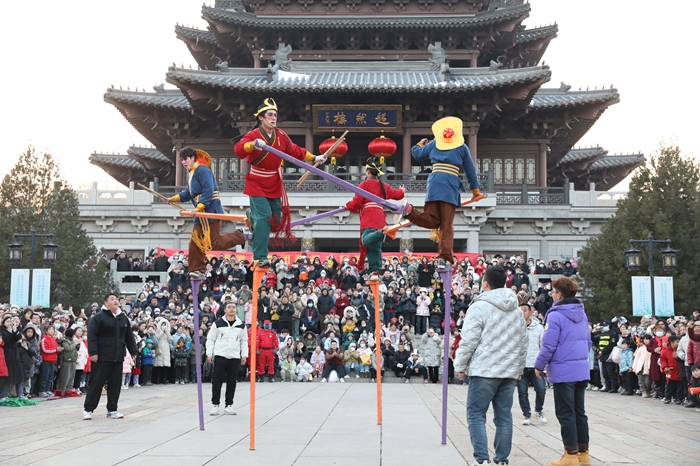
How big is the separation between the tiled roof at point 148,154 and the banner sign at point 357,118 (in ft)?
38.5

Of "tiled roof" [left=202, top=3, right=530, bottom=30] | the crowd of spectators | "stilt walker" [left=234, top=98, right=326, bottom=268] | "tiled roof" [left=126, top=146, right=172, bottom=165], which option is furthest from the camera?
"tiled roof" [left=126, top=146, right=172, bottom=165]

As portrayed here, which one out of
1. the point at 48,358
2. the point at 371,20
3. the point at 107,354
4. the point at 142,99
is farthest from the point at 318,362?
the point at 371,20

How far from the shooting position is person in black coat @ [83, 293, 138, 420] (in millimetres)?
11078

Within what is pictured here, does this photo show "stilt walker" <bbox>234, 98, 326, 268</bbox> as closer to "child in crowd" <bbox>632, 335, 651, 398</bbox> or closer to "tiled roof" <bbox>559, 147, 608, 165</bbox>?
"child in crowd" <bbox>632, 335, 651, 398</bbox>

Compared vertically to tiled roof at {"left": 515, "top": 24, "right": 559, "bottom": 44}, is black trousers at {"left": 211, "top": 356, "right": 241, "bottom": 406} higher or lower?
lower

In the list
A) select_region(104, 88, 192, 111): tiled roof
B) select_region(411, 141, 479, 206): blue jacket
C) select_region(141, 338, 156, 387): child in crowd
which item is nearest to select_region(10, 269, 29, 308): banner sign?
select_region(141, 338, 156, 387): child in crowd

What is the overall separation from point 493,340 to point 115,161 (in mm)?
37116

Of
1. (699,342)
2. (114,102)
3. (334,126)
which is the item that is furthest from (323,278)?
(114,102)

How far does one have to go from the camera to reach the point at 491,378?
6.72m

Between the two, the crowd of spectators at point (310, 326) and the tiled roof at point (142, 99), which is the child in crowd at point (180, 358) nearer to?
the crowd of spectators at point (310, 326)

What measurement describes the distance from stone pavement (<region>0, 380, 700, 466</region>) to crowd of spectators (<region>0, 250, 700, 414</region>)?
1732mm

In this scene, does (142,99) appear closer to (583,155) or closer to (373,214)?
(583,155)

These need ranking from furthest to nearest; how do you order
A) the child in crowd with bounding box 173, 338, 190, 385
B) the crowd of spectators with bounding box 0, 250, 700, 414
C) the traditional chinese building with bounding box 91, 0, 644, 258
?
the traditional chinese building with bounding box 91, 0, 644, 258, the child in crowd with bounding box 173, 338, 190, 385, the crowd of spectators with bounding box 0, 250, 700, 414

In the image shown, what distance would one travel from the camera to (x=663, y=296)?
18219mm
